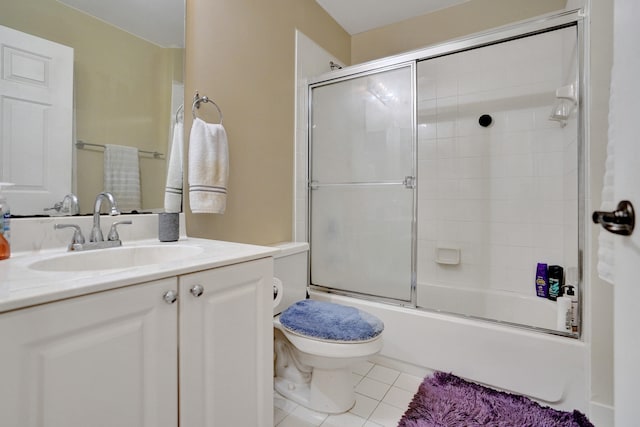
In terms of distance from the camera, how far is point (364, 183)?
2.16 metres

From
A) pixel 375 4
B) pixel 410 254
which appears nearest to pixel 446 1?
pixel 375 4

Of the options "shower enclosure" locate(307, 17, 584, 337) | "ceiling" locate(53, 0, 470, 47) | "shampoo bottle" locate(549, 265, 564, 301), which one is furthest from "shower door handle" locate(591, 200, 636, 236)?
"shampoo bottle" locate(549, 265, 564, 301)

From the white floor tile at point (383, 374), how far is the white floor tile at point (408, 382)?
0.03 metres

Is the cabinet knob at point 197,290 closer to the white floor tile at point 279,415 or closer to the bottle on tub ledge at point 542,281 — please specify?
the white floor tile at point 279,415

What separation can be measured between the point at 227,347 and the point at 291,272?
0.82m

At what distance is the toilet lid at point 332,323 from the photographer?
51.6 inches

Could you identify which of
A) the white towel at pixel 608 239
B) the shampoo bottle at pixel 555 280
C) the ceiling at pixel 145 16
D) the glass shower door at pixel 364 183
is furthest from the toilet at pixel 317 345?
the shampoo bottle at pixel 555 280

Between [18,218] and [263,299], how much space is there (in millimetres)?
831

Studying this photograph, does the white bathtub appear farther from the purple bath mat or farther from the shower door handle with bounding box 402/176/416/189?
the shower door handle with bounding box 402/176/416/189

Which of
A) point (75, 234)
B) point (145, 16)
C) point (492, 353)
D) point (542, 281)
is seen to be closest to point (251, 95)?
point (145, 16)

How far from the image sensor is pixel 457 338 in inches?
64.9

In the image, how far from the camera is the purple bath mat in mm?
1328

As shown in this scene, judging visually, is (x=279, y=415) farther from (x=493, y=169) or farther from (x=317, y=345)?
(x=493, y=169)

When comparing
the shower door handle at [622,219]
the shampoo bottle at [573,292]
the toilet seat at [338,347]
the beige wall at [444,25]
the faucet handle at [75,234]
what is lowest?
the toilet seat at [338,347]
